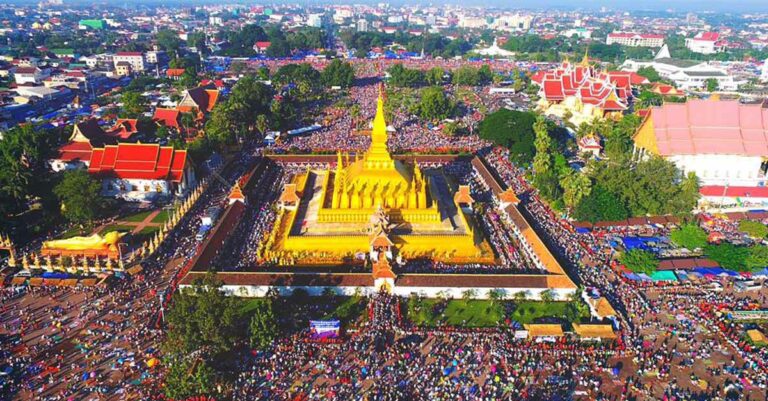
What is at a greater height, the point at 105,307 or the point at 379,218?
the point at 379,218

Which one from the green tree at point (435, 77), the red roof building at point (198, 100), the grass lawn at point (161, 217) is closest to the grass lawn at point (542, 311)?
the grass lawn at point (161, 217)

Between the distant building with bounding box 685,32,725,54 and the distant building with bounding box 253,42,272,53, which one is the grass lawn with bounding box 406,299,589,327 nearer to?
the distant building with bounding box 253,42,272,53

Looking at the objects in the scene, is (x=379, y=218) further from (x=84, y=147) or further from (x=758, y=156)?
(x=758, y=156)

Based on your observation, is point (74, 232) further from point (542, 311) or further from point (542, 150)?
point (542, 150)

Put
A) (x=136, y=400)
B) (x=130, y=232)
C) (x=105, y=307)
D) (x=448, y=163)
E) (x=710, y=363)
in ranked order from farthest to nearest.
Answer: (x=448, y=163) → (x=130, y=232) → (x=105, y=307) → (x=710, y=363) → (x=136, y=400)

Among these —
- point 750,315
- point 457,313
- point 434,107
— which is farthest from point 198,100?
point 750,315

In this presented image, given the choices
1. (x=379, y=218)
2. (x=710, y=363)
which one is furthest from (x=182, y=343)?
(x=710, y=363)
